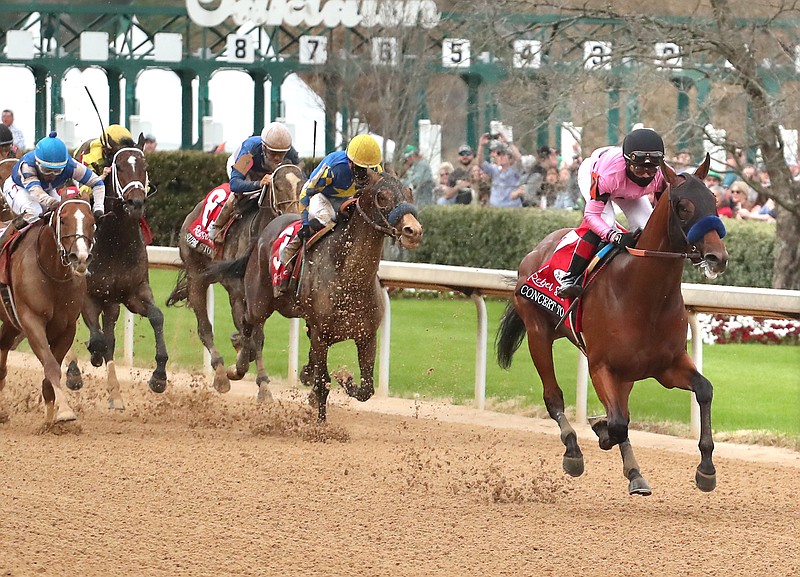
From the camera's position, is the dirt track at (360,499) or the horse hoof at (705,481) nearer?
the dirt track at (360,499)

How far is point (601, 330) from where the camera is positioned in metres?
6.32

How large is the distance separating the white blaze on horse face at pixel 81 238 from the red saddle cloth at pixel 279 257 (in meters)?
1.32

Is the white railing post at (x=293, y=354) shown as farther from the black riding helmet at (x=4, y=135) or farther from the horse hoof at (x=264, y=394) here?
the black riding helmet at (x=4, y=135)

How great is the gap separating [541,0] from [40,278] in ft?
19.0

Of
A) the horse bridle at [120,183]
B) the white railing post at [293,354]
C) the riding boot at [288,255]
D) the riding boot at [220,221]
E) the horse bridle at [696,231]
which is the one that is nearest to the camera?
the horse bridle at [696,231]

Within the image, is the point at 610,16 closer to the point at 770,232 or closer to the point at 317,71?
the point at 770,232

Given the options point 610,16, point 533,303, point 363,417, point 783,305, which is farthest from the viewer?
point 610,16

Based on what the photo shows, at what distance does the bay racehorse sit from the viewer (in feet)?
28.8

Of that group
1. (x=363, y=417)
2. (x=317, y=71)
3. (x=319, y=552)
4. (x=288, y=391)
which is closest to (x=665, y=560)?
(x=319, y=552)

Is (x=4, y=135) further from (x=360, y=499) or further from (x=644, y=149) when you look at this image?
(x=644, y=149)

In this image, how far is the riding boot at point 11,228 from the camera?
851cm

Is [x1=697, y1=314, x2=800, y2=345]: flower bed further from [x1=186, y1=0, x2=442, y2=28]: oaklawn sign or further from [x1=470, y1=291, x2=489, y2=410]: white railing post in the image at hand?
[x1=186, y1=0, x2=442, y2=28]: oaklawn sign

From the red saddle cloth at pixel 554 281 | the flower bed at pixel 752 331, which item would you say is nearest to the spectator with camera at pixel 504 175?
the flower bed at pixel 752 331

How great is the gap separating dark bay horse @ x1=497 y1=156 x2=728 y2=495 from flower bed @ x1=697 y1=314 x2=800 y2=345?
19.5ft
